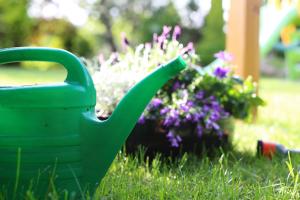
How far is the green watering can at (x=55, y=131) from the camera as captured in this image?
3.62 ft

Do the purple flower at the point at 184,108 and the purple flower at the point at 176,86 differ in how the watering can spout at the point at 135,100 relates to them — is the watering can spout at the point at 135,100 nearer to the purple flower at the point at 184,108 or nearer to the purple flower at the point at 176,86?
the purple flower at the point at 184,108

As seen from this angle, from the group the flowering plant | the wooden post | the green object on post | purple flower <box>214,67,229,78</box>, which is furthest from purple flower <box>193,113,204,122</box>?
the green object on post

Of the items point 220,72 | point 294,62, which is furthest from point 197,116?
point 294,62

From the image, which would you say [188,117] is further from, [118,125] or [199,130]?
[118,125]

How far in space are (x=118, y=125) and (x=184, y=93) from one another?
78 centimetres

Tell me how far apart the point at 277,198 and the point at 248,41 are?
2000 mm

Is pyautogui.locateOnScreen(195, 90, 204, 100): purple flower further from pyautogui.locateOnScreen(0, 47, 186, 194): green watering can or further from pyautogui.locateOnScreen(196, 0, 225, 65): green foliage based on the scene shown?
pyautogui.locateOnScreen(196, 0, 225, 65): green foliage

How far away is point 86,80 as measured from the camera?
1.16m

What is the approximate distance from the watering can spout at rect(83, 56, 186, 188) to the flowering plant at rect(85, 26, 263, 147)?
63 centimetres

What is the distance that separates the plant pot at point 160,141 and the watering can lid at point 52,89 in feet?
2.33

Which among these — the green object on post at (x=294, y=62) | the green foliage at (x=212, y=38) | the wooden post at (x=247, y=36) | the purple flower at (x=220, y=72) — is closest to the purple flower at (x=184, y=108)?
the purple flower at (x=220, y=72)

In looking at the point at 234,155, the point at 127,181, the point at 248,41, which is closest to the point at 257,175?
the point at 234,155

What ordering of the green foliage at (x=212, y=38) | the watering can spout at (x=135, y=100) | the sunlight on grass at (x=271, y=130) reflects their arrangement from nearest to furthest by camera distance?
the watering can spout at (x=135, y=100)
the sunlight on grass at (x=271, y=130)
the green foliage at (x=212, y=38)

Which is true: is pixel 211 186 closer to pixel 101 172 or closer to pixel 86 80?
pixel 101 172
